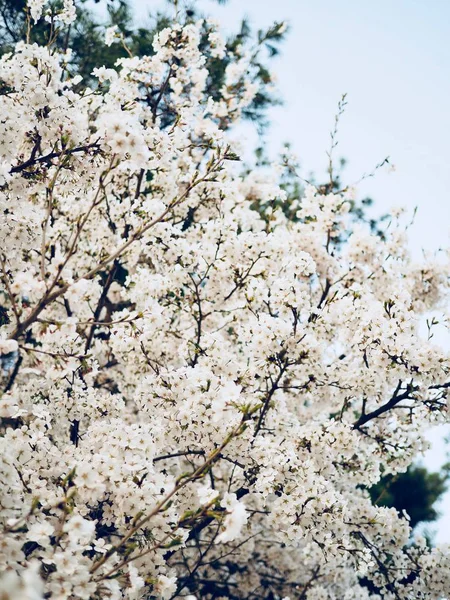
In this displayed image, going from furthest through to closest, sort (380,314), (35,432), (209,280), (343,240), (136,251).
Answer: (343,240)
(136,251)
(209,280)
(380,314)
(35,432)

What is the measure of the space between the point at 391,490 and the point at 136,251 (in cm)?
1055

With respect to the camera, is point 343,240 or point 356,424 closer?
point 356,424

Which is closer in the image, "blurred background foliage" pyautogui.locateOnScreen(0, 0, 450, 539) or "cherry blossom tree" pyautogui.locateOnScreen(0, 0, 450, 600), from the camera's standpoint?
"cherry blossom tree" pyautogui.locateOnScreen(0, 0, 450, 600)

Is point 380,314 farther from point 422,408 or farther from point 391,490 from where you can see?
point 391,490

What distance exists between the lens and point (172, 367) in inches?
188

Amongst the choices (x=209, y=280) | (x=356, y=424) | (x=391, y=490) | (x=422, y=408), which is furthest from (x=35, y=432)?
(x=391, y=490)

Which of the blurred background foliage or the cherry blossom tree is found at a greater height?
the blurred background foliage

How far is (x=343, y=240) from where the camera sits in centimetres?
838

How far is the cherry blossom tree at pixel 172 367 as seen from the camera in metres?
2.91

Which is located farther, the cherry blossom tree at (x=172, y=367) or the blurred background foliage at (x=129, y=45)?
the blurred background foliage at (x=129, y=45)

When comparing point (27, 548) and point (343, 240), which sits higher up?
point (343, 240)

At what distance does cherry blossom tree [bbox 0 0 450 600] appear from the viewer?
2906mm

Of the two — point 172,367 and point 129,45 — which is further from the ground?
point 129,45

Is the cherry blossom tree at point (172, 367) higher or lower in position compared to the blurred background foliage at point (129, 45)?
lower
